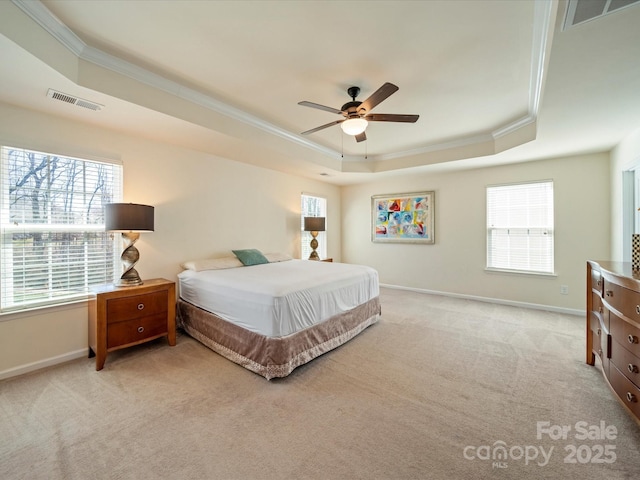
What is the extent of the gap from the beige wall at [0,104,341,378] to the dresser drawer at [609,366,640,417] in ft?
14.2

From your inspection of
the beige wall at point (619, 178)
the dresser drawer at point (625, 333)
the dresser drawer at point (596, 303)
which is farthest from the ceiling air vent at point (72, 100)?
the beige wall at point (619, 178)

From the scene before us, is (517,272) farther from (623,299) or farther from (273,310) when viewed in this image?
(273,310)

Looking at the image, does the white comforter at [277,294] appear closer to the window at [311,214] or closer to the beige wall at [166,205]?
the beige wall at [166,205]

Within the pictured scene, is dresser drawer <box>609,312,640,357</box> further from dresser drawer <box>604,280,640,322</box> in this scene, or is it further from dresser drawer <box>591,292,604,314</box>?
dresser drawer <box>591,292,604,314</box>

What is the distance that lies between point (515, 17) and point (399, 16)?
0.80 m

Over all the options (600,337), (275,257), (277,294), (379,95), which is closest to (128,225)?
(277,294)

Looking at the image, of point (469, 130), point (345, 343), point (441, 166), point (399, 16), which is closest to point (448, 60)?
point (399, 16)

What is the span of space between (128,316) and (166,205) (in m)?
1.48

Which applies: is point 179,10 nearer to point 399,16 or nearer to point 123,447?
point 399,16

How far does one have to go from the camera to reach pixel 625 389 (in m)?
1.75

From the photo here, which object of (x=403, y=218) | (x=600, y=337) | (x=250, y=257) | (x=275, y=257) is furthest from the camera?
(x=403, y=218)

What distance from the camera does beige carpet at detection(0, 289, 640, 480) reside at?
4.74 ft

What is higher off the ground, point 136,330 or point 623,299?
point 623,299

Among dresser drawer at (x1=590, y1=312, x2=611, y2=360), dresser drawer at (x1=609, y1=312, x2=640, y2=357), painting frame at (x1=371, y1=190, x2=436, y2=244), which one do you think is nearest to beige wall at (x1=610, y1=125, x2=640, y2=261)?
dresser drawer at (x1=590, y1=312, x2=611, y2=360)
